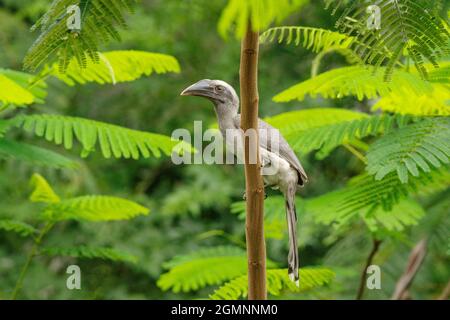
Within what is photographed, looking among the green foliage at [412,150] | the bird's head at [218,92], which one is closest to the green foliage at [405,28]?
the green foliage at [412,150]

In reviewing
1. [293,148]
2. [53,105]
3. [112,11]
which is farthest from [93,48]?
[53,105]

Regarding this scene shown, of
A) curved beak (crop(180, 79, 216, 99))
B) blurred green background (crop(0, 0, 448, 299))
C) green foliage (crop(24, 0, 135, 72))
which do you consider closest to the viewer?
green foliage (crop(24, 0, 135, 72))

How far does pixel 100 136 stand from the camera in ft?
10.9

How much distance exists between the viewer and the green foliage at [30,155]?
132 inches

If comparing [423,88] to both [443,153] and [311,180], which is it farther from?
[311,180]

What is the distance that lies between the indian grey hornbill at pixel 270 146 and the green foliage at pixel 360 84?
23cm

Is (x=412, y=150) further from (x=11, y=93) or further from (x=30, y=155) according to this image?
(x=30, y=155)

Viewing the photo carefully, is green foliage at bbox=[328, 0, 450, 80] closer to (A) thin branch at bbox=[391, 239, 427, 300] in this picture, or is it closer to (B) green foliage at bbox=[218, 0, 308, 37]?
(B) green foliage at bbox=[218, 0, 308, 37]

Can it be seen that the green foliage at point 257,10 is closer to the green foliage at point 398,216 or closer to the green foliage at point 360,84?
the green foliage at point 360,84

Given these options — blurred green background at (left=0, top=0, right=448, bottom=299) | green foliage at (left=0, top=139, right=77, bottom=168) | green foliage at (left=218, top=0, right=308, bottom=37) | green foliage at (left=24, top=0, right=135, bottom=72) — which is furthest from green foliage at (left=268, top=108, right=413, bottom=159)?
blurred green background at (left=0, top=0, right=448, bottom=299)

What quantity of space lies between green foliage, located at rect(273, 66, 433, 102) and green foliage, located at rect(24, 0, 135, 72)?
1.28 metres

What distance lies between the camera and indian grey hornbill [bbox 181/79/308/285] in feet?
9.52

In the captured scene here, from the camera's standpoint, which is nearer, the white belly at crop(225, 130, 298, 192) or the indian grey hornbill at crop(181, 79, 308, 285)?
the indian grey hornbill at crop(181, 79, 308, 285)

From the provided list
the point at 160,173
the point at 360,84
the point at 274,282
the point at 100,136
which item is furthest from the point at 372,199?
the point at 160,173
